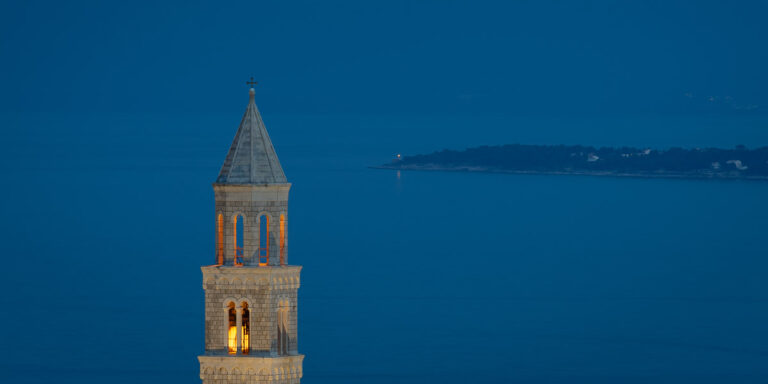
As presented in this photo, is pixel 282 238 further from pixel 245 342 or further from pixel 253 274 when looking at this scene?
pixel 245 342

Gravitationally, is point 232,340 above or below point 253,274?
below

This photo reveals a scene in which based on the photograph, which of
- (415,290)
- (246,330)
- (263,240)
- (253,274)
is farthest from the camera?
(415,290)

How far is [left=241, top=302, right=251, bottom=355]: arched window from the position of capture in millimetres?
27505

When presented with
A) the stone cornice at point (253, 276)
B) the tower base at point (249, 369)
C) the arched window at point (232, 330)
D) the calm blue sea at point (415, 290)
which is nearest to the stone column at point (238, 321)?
the arched window at point (232, 330)

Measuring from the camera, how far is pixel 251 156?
2744 cm

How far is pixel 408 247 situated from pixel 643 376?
2145 inches

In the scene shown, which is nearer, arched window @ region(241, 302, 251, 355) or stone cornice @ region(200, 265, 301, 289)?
stone cornice @ region(200, 265, 301, 289)

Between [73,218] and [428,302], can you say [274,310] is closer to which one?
[428,302]

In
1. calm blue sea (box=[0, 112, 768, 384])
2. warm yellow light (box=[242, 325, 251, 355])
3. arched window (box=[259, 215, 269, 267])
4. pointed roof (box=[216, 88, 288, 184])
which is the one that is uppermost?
pointed roof (box=[216, 88, 288, 184])

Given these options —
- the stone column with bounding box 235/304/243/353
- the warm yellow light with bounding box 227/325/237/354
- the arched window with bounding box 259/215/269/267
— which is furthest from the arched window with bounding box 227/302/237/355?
the arched window with bounding box 259/215/269/267

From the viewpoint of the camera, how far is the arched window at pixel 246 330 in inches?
1083

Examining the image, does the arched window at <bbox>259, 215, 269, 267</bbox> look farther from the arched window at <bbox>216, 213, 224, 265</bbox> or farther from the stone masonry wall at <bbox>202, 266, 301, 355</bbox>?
the arched window at <bbox>216, 213, 224, 265</bbox>

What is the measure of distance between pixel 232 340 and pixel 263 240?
60.9 inches

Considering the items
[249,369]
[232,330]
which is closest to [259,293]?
[232,330]
